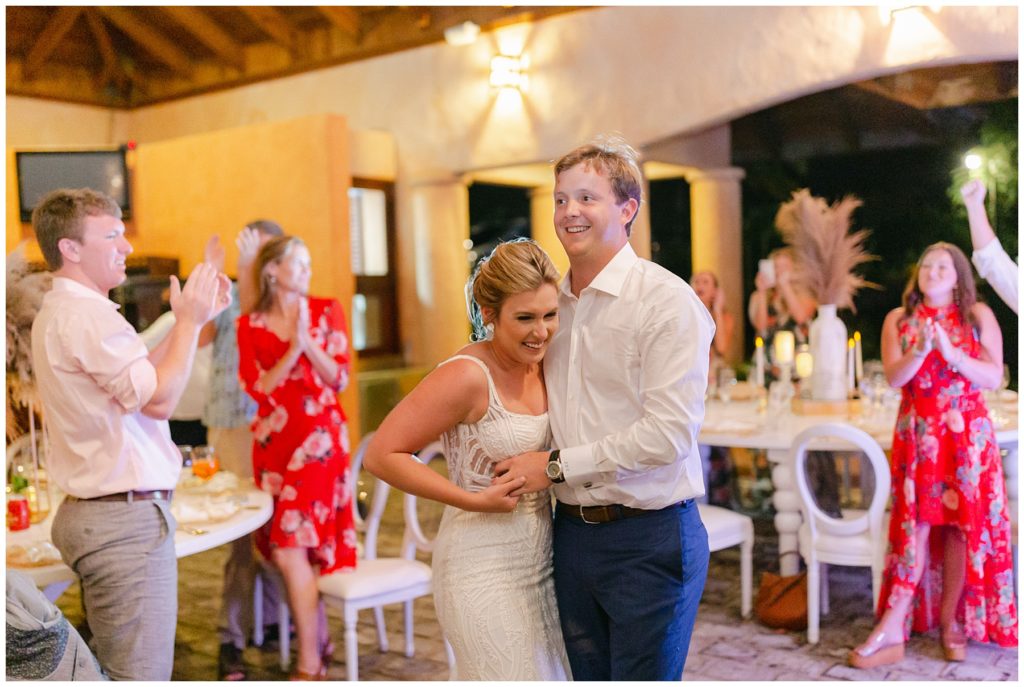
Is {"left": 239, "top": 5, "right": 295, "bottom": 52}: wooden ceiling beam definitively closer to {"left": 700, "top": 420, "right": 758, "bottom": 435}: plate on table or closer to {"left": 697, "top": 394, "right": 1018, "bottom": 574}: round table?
{"left": 697, "top": 394, "right": 1018, "bottom": 574}: round table

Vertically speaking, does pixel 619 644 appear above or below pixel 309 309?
below

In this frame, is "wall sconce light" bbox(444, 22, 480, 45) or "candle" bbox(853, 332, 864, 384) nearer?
"candle" bbox(853, 332, 864, 384)

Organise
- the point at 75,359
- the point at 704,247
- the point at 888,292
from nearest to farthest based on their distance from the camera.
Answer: the point at 75,359 < the point at 888,292 < the point at 704,247

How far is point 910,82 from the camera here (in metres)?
6.86

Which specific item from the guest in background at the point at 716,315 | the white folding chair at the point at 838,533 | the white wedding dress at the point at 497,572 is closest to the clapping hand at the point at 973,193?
the white folding chair at the point at 838,533

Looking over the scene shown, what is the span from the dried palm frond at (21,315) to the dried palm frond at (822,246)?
3549 millimetres

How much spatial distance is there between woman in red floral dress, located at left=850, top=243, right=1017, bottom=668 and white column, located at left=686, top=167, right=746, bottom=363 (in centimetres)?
451

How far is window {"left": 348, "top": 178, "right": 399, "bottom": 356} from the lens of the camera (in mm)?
8453

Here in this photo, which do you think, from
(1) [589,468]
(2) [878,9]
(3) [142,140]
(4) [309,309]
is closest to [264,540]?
(4) [309,309]

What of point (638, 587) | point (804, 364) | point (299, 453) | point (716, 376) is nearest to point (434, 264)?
point (716, 376)

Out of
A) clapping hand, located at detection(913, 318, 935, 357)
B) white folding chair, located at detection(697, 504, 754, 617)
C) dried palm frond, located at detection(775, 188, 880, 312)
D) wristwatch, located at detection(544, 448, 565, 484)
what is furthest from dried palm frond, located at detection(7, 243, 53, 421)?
dried palm frond, located at detection(775, 188, 880, 312)

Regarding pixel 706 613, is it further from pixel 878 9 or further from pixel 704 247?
pixel 704 247

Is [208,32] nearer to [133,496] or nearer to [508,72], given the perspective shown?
[508,72]

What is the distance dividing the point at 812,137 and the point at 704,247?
126 cm
